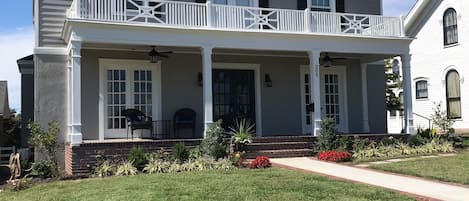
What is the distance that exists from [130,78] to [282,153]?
206 inches

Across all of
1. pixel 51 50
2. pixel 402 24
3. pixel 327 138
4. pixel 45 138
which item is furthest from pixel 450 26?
pixel 45 138

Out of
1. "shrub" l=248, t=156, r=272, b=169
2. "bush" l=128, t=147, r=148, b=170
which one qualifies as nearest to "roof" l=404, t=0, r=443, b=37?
"shrub" l=248, t=156, r=272, b=169

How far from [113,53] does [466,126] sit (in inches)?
655

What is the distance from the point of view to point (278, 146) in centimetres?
1450

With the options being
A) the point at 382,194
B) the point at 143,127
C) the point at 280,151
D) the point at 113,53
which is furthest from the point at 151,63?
the point at 382,194

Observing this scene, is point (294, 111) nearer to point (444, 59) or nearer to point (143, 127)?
point (143, 127)

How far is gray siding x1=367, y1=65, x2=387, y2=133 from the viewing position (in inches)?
739

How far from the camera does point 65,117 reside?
14.9 m

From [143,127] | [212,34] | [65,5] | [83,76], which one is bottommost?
[143,127]

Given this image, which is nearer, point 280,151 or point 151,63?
point 280,151

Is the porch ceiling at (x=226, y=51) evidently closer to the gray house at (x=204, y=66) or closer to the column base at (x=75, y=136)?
the gray house at (x=204, y=66)

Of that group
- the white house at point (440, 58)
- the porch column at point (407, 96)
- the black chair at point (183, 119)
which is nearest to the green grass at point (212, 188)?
the black chair at point (183, 119)

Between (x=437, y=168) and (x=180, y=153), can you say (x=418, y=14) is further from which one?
(x=180, y=153)

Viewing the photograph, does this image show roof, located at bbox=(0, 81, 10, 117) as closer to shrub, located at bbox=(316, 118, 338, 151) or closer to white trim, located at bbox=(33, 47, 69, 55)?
white trim, located at bbox=(33, 47, 69, 55)
